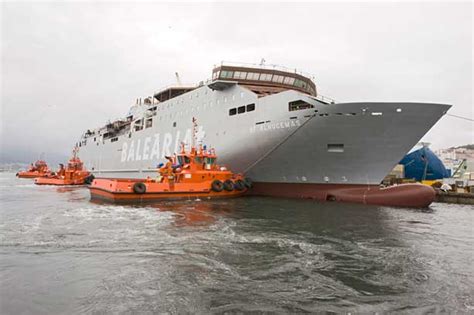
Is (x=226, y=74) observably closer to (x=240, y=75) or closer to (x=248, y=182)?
(x=240, y=75)

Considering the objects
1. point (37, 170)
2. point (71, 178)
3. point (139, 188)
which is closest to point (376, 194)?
point (139, 188)

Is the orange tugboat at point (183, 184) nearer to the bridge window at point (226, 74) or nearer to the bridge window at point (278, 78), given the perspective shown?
the bridge window at point (226, 74)

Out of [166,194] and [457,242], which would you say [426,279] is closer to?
[457,242]

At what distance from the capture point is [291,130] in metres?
16.6

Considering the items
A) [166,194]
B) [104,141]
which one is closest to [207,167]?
[166,194]

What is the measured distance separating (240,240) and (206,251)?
1376mm

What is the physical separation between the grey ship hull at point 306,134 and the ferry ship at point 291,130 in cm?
5

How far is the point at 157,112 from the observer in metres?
28.5

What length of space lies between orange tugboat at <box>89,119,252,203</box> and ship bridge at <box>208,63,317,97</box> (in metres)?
5.41

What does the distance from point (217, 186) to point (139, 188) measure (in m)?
4.81

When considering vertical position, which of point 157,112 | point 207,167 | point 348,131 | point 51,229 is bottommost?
point 51,229

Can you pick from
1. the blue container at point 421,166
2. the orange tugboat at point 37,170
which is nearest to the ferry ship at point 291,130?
the blue container at point 421,166

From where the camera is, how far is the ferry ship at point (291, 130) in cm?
1503

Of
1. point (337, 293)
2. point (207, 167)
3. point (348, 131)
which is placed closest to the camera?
point (337, 293)
